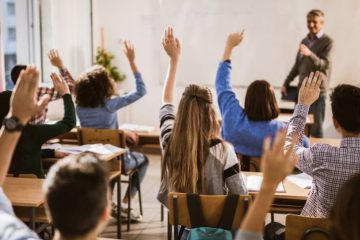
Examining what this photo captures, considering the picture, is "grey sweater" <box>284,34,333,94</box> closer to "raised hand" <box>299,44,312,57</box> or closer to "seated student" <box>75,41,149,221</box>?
"raised hand" <box>299,44,312,57</box>

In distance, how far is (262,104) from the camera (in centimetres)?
335

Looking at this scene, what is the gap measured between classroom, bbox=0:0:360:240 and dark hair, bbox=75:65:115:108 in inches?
0.4

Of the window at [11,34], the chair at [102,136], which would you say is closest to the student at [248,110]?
the chair at [102,136]

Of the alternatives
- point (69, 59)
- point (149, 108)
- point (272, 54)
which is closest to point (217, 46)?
point (272, 54)

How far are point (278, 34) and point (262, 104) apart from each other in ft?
11.4

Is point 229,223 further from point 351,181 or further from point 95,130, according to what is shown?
point 95,130

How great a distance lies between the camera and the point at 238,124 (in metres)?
3.46

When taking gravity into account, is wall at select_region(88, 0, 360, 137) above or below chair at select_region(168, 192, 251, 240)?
above

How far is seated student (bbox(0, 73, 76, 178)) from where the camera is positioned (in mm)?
3057

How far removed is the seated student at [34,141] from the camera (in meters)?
3.06

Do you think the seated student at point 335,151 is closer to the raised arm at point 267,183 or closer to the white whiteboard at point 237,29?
the raised arm at point 267,183

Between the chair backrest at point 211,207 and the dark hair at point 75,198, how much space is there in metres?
0.90

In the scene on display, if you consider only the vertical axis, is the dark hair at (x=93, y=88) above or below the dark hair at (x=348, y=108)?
below

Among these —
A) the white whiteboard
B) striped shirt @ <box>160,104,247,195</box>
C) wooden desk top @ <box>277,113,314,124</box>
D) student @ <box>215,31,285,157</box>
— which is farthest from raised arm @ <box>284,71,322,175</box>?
the white whiteboard
